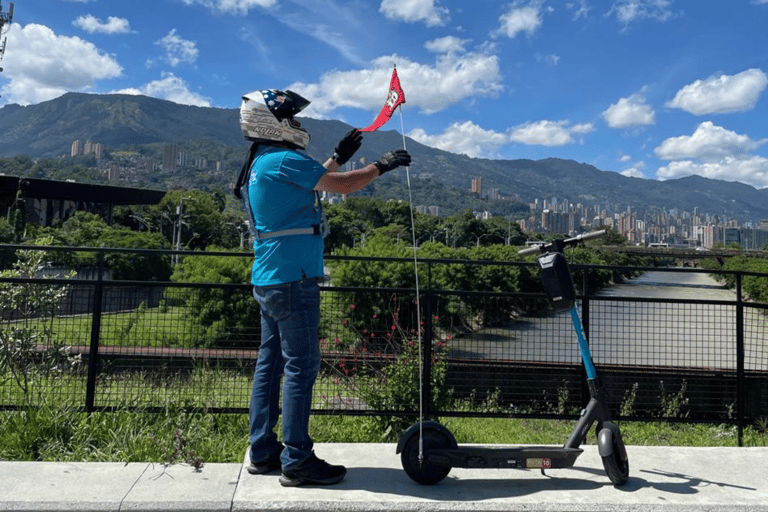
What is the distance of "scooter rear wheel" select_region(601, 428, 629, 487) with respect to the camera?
10.4 ft

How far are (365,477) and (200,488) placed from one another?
84 centimetres

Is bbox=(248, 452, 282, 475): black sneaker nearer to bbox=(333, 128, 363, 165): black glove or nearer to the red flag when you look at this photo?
bbox=(333, 128, 363, 165): black glove

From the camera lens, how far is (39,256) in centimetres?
488

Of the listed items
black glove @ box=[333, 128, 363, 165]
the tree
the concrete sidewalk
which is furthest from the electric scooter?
the tree

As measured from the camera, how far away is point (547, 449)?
3352 mm

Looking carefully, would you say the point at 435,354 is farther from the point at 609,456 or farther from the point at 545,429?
the point at 609,456

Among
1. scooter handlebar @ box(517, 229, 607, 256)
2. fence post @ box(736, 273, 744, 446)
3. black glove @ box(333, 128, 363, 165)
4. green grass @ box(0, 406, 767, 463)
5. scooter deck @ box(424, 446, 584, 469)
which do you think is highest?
black glove @ box(333, 128, 363, 165)

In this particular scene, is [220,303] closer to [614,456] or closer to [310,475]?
[310,475]

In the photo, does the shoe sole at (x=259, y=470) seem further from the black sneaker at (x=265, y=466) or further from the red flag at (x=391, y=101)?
the red flag at (x=391, y=101)

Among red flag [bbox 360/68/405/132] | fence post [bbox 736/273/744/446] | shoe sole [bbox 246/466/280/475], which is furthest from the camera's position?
fence post [bbox 736/273/744/446]

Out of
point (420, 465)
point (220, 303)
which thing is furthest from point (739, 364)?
point (220, 303)

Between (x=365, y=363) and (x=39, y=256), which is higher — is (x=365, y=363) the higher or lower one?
A: the lower one

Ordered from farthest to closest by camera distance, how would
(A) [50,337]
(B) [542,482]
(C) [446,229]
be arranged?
(C) [446,229] → (A) [50,337] → (B) [542,482]

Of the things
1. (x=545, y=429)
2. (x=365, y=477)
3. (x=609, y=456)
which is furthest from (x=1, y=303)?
(x=545, y=429)
